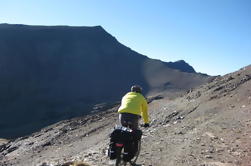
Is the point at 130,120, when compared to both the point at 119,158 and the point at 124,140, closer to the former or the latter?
the point at 124,140

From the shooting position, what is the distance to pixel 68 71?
156m

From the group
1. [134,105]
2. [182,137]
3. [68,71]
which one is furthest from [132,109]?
[68,71]

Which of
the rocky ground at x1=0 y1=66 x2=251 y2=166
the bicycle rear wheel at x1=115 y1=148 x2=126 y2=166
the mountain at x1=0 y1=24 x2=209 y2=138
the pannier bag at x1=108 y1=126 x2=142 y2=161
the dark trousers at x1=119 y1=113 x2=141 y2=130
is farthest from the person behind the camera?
the mountain at x1=0 y1=24 x2=209 y2=138

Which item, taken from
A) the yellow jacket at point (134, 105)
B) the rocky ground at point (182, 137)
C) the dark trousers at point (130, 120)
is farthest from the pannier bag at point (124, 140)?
the rocky ground at point (182, 137)

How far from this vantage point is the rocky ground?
1338 centimetres

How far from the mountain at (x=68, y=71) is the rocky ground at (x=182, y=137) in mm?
89455

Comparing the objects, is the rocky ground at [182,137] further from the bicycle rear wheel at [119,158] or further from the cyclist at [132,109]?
the cyclist at [132,109]

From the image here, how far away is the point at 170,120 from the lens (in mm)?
24625

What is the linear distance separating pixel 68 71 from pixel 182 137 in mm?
141519

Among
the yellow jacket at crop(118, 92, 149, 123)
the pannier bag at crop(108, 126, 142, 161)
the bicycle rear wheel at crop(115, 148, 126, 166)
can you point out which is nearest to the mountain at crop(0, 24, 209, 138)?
the yellow jacket at crop(118, 92, 149, 123)

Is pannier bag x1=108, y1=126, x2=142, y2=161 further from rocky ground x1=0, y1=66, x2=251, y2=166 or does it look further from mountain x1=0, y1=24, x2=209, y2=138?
mountain x1=0, y1=24, x2=209, y2=138

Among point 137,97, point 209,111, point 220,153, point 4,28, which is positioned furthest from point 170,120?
point 4,28

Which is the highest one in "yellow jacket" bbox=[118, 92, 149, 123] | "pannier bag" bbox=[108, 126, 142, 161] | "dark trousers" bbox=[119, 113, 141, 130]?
"yellow jacket" bbox=[118, 92, 149, 123]

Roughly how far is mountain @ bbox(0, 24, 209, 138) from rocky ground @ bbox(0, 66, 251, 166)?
89455 millimetres
